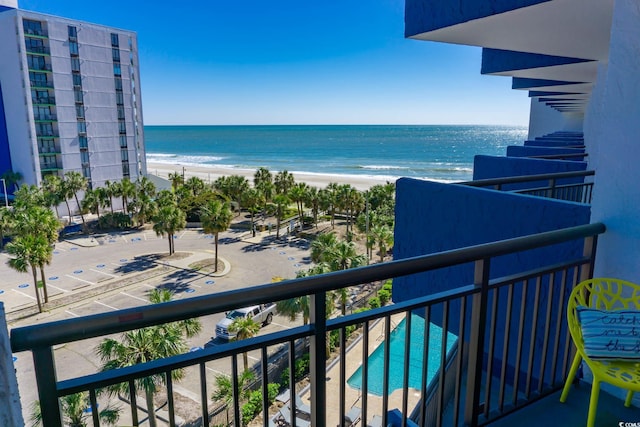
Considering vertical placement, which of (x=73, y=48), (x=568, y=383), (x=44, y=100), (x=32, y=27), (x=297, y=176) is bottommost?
(x=297, y=176)

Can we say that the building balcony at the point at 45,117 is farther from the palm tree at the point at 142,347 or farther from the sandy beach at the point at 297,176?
the palm tree at the point at 142,347

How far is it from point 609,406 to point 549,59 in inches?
233

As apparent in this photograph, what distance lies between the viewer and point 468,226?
197 inches

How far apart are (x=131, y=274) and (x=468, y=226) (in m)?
21.7

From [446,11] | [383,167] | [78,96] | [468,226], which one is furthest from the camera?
[383,167]

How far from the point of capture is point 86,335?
1.17 metres

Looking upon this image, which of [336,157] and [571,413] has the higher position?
[571,413]

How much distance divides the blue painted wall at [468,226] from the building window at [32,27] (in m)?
38.8

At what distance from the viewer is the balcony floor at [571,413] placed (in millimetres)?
2426

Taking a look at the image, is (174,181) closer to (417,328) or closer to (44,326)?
(417,328)

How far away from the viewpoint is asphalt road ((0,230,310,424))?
1417 centimetres

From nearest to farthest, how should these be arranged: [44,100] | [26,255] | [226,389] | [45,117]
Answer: [226,389]
[26,255]
[44,100]
[45,117]

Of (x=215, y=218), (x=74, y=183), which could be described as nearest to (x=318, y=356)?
(x=215, y=218)

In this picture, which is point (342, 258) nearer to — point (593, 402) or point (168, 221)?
point (168, 221)
